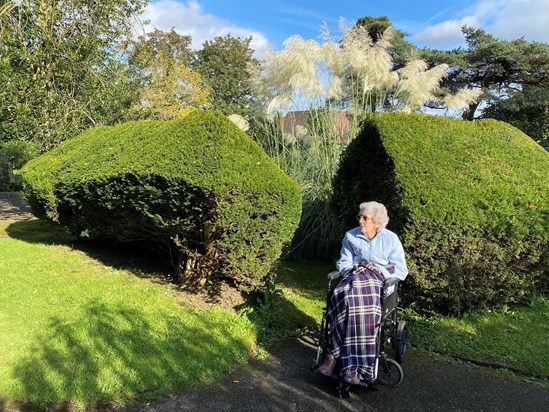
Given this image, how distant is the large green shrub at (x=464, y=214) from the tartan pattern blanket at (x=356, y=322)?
1022mm

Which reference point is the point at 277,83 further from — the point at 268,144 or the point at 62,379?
the point at 62,379

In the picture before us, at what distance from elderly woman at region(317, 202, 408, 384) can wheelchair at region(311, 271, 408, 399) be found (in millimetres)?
54

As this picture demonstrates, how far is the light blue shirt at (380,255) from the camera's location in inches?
132

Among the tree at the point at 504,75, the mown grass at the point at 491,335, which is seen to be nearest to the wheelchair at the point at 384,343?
the mown grass at the point at 491,335

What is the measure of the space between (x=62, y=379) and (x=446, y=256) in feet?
10.7

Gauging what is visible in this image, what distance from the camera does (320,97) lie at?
7.16 meters

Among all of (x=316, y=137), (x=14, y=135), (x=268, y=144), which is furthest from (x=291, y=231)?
(x=14, y=135)

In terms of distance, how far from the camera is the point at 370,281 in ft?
10.1

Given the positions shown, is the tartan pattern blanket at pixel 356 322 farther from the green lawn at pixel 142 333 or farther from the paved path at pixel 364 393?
the green lawn at pixel 142 333

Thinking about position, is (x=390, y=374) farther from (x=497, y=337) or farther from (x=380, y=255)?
(x=497, y=337)

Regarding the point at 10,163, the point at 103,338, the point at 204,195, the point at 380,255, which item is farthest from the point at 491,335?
the point at 10,163

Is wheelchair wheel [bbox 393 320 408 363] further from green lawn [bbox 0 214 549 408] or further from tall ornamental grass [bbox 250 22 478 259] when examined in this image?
tall ornamental grass [bbox 250 22 478 259]

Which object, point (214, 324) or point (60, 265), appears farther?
point (60, 265)

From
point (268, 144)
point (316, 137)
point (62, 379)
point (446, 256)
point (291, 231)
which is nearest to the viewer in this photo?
point (62, 379)
